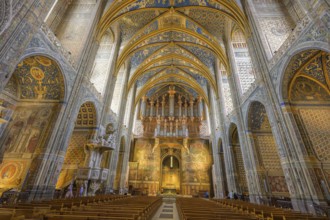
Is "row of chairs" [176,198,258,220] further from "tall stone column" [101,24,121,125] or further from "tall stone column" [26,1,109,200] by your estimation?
"tall stone column" [101,24,121,125]

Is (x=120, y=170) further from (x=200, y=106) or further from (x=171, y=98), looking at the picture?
(x=200, y=106)

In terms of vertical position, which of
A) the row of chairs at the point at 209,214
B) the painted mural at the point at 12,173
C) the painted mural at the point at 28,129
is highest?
the painted mural at the point at 28,129

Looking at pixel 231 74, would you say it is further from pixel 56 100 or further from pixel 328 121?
pixel 56 100

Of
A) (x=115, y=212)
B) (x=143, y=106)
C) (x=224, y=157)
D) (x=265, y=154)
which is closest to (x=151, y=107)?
(x=143, y=106)

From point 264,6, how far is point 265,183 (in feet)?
38.7

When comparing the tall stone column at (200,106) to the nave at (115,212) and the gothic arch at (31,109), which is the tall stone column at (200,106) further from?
the gothic arch at (31,109)

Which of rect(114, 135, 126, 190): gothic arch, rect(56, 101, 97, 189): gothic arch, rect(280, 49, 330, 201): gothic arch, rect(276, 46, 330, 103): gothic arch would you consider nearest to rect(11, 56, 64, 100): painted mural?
rect(56, 101, 97, 189): gothic arch

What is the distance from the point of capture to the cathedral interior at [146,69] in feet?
20.9

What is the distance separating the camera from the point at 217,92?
17.7 meters

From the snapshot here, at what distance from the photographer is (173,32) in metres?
17.2

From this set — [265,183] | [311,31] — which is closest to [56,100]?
[311,31]

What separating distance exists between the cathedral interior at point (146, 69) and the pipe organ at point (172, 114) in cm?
407

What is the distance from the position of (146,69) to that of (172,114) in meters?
7.52

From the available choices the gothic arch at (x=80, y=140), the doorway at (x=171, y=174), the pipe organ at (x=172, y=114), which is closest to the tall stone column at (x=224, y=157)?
the pipe organ at (x=172, y=114)
